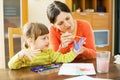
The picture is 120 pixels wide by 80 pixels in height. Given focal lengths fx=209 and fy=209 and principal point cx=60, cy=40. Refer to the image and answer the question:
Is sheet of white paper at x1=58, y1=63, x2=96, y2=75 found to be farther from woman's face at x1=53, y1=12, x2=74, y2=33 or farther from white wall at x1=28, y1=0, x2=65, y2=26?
white wall at x1=28, y1=0, x2=65, y2=26

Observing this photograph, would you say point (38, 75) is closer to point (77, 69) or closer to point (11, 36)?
point (77, 69)

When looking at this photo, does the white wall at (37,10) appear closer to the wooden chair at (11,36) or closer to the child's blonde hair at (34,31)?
the wooden chair at (11,36)

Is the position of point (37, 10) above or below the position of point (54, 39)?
above

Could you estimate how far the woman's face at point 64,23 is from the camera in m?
1.92

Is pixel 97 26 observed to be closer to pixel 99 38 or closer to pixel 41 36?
pixel 99 38

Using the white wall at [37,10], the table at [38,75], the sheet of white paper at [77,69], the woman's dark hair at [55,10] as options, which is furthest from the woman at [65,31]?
the white wall at [37,10]

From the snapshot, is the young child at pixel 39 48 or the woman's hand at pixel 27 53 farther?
the young child at pixel 39 48

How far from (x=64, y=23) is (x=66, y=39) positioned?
15cm

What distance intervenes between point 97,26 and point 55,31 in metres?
2.22

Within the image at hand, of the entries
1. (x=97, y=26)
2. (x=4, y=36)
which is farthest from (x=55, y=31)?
(x=97, y=26)

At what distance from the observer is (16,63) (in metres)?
1.43

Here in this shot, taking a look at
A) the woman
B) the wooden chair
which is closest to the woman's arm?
the woman

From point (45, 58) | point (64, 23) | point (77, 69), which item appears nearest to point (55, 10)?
point (64, 23)

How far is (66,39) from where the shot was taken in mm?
1932
